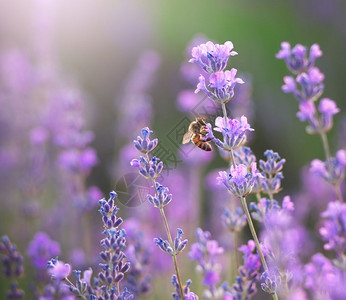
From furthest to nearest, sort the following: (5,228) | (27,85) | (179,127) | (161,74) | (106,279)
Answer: (161,74) → (27,85) → (5,228) → (179,127) → (106,279)

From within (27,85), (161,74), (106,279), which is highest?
(161,74)

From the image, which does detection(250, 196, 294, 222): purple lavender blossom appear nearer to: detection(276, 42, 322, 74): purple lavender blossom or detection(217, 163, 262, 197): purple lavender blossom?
detection(217, 163, 262, 197): purple lavender blossom

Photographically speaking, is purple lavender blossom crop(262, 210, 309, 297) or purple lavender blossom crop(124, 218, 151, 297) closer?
purple lavender blossom crop(262, 210, 309, 297)

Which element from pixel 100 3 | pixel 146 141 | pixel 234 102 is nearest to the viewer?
pixel 146 141

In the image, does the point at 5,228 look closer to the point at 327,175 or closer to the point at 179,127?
the point at 179,127

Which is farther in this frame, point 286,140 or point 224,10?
point 224,10

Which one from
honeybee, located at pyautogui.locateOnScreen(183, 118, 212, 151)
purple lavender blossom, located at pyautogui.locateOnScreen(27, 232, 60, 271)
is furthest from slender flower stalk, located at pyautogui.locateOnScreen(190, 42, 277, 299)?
purple lavender blossom, located at pyautogui.locateOnScreen(27, 232, 60, 271)

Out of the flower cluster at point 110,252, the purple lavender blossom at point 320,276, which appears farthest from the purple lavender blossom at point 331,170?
the flower cluster at point 110,252

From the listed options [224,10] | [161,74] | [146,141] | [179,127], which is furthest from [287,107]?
[146,141]
